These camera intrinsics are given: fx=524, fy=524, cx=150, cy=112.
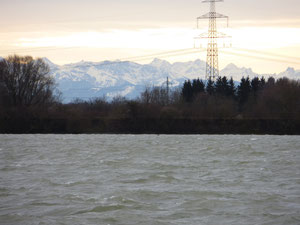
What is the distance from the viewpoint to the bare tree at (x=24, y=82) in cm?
8569

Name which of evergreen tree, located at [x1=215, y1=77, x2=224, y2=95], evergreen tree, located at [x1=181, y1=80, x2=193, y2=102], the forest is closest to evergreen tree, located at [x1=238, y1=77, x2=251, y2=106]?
evergreen tree, located at [x1=215, y1=77, x2=224, y2=95]

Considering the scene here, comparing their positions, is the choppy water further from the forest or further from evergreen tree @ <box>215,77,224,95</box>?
evergreen tree @ <box>215,77,224,95</box>

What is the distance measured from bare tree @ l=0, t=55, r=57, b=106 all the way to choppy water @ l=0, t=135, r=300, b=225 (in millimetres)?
54606

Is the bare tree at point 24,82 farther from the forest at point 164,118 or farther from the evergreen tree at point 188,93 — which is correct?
the evergreen tree at point 188,93

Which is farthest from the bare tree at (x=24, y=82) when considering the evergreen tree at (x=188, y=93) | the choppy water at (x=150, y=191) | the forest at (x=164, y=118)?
the choppy water at (x=150, y=191)

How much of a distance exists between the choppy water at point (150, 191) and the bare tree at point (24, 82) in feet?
179

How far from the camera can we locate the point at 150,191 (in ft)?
66.1

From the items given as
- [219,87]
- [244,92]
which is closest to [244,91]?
[244,92]

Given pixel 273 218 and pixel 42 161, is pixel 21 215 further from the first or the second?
pixel 42 161

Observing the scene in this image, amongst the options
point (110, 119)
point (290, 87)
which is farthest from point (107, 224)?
point (290, 87)

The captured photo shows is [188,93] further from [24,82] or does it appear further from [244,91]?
[24,82]

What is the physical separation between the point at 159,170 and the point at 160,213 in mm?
10627

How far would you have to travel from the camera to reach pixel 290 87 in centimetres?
7844

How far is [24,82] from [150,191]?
230 feet
